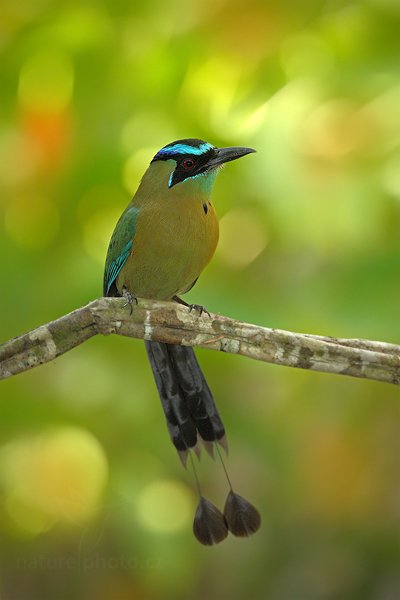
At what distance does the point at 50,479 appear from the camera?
2.71m

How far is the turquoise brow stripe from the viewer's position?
7.46 ft

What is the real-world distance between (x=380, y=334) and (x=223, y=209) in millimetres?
596

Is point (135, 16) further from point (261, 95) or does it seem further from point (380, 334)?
point (380, 334)

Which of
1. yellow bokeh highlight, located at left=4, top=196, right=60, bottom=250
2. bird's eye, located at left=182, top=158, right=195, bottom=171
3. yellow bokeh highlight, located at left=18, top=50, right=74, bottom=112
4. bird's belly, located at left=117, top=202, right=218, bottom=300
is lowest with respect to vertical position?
bird's belly, located at left=117, top=202, right=218, bottom=300

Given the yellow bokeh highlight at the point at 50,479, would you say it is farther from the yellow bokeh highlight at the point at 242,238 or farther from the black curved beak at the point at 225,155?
the black curved beak at the point at 225,155

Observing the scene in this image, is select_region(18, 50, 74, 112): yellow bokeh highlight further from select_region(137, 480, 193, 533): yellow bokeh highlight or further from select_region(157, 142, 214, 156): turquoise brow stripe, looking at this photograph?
select_region(137, 480, 193, 533): yellow bokeh highlight

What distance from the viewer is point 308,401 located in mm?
2898

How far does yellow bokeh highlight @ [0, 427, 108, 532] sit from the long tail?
53cm

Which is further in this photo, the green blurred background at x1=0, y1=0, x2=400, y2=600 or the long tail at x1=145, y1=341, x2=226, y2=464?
the green blurred background at x1=0, y1=0, x2=400, y2=600

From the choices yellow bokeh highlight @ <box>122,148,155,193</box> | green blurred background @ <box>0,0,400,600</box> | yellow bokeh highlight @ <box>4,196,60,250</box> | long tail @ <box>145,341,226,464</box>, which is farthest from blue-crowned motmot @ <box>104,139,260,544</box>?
yellow bokeh highlight @ <box>4,196,60,250</box>

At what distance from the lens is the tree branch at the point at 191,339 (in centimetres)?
175

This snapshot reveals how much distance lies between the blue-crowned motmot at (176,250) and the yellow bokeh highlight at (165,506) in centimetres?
55

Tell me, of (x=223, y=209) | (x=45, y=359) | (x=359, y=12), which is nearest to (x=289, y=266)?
(x=223, y=209)

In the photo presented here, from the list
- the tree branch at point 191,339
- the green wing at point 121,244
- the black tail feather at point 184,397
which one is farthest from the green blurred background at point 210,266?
the tree branch at point 191,339
